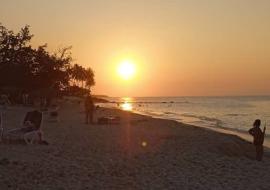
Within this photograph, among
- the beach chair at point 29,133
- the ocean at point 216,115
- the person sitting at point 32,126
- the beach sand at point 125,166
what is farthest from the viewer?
the ocean at point 216,115

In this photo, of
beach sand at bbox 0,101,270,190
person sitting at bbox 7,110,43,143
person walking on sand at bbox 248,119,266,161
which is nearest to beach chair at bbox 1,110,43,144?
person sitting at bbox 7,110,43,143

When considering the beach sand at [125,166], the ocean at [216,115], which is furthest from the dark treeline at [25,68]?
the beach sand at [125,166]

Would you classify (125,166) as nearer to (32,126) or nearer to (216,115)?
(32,126)

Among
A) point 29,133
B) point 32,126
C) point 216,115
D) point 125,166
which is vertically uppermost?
point 32,126

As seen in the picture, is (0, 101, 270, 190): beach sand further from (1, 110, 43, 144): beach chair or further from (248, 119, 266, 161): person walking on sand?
(1, 110, 43, 144): beach chair

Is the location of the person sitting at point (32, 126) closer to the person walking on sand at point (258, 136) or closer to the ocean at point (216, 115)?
the person walking on sand at point (258, 136)

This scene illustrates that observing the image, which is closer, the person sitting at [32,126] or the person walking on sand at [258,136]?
the person sitting at [32,126]

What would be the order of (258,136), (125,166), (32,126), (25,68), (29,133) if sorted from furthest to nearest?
(25,68), (258,136), (32,126), (29,133), (125,166)

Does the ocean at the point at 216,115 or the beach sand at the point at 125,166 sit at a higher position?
the ocean at the point at 216,115

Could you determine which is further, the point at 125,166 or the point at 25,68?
the point at 25,68

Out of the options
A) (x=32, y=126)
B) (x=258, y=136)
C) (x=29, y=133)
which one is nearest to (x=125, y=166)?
(x=29, y=133)

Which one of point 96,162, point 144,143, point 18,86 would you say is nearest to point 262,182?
point 96,162

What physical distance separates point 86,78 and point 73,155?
365 ft

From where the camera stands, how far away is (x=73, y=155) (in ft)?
43.4
